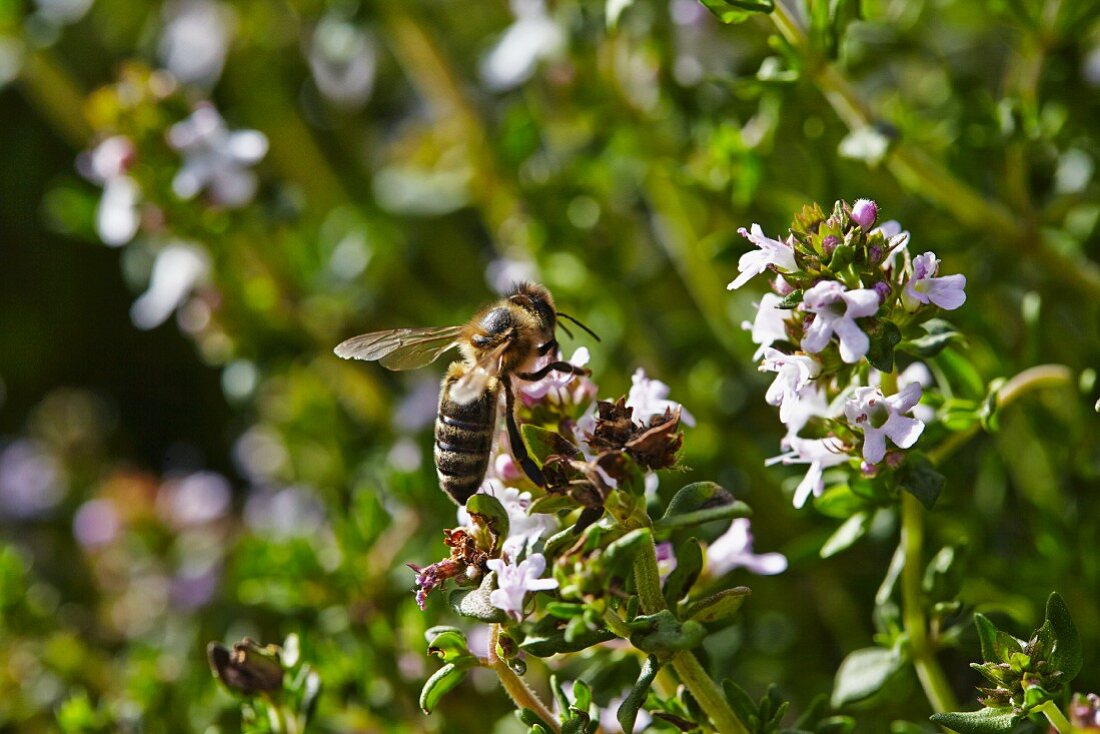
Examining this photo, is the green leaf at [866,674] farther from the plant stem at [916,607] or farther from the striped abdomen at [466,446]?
the striped abdomen at [466,446]

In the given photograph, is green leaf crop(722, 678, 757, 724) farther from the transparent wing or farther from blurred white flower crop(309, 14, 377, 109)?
blurred white flower crop(309, 14, 377, 109)

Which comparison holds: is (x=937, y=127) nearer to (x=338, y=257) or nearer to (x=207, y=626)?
(x=338, y=257)

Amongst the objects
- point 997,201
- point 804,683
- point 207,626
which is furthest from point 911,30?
point 207,626

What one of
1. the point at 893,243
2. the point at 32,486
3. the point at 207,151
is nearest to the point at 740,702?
the point at 893,243

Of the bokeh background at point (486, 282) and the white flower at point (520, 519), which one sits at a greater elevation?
the white flower at point (520, 519)

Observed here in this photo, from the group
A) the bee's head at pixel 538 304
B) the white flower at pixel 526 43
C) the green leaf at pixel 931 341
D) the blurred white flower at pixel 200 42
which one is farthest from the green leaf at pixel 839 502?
the blurred white flower at pixel 200 42

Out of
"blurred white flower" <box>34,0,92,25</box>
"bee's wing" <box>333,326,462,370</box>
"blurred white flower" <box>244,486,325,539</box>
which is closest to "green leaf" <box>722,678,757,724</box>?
"bee's wing" <box>333,326,462,370</box>
